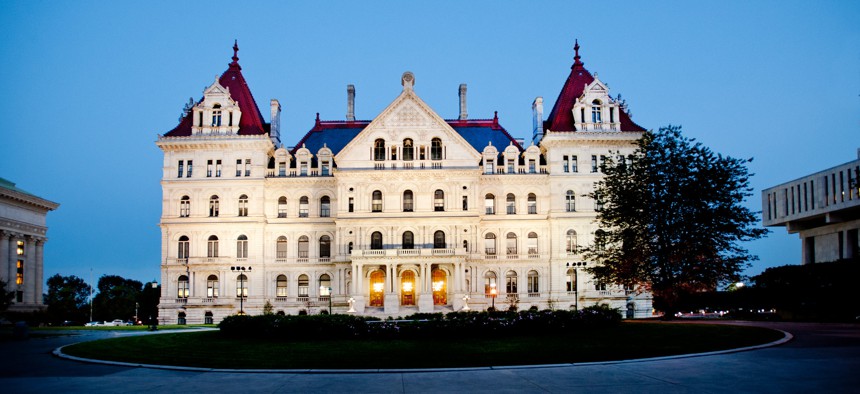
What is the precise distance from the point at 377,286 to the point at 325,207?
29.7ft

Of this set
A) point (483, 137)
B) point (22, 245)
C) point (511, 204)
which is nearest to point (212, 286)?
point (22, 245)

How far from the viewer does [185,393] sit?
17125 mm

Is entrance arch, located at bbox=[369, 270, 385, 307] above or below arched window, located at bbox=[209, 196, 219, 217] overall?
below

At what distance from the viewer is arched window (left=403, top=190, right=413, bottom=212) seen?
Result: 6562cm

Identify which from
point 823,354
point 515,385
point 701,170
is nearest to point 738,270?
point 701,170

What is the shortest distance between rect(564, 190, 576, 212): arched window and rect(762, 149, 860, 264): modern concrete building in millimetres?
25463

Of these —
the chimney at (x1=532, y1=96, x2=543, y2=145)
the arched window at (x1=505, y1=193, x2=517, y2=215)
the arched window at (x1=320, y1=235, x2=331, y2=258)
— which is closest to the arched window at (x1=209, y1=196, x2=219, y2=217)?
the arched window at (x1=320, y1=235, x2=331, y2=258)

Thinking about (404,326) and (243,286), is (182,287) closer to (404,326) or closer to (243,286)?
(243,286)

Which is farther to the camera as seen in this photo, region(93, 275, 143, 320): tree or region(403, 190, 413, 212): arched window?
region(93, 275, 143, 320): tree

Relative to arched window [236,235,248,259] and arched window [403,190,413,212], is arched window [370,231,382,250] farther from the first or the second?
arched window [236,235,248,259]

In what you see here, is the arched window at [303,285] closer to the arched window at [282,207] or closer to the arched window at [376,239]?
the arched window at [282,207]

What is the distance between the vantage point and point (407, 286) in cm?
6606

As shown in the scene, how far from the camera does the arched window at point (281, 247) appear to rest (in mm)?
67875

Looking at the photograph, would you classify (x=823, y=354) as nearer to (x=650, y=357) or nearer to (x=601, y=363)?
(x=650, y=357)
